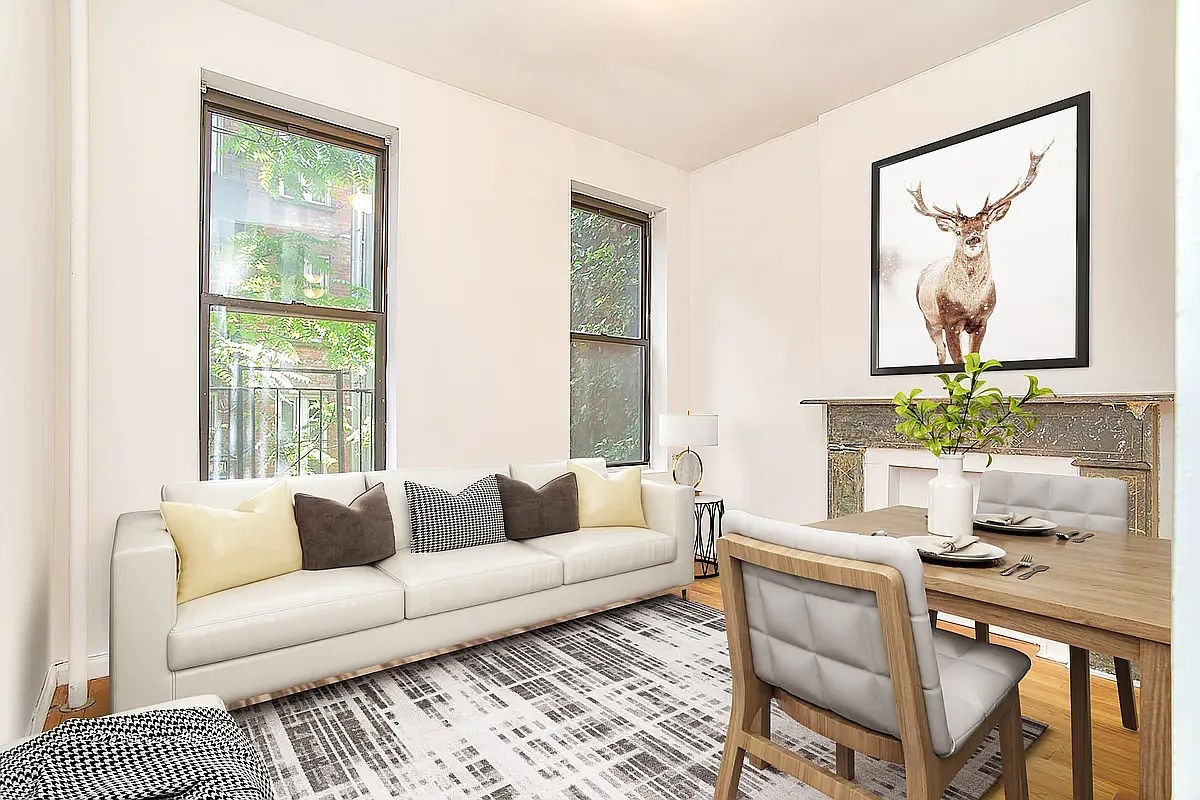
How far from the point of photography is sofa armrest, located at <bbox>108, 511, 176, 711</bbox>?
6.93 feet

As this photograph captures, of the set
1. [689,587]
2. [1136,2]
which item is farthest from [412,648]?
[1136,2]

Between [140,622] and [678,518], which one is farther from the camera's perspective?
[678,518]

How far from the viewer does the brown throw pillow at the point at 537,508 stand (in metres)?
3.38

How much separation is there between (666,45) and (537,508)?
2479mm

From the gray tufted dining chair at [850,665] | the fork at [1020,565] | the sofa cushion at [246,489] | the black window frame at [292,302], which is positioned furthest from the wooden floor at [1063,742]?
the black window frame at [292,302]

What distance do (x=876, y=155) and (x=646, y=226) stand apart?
178 centimetres

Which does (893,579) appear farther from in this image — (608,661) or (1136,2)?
(1136,2)

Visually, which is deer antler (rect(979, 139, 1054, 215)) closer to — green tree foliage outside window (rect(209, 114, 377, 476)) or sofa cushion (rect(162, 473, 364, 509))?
green tree foliage outside window (rect(209, 114, 377, 476))

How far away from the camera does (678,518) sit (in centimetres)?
367

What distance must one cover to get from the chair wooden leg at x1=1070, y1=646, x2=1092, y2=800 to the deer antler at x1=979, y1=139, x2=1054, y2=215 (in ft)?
7.61

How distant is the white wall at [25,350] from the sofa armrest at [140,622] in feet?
0.78

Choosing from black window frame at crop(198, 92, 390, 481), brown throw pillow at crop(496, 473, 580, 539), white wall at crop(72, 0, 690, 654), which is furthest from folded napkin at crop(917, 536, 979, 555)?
black window frame at crop(198, 92, 390, 481)

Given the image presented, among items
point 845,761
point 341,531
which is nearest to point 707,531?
point 341,531

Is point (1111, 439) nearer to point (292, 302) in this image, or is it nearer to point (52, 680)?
point (292, 302)
